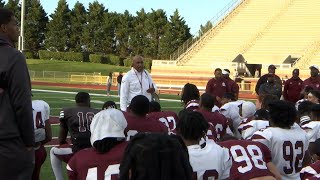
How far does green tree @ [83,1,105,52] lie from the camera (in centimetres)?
7944

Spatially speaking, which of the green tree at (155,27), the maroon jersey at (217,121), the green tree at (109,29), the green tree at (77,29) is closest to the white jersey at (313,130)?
the maroon jersey at (217,121)

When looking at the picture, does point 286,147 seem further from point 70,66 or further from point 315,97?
point 70,66

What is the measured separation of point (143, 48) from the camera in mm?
76875

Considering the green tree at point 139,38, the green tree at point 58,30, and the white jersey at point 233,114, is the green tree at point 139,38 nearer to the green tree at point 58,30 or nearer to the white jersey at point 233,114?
the green tree at point 58,30

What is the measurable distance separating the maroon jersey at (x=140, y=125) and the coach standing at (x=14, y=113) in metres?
1.67

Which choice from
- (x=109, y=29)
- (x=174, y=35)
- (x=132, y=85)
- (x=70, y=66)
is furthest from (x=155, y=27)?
(x=132, y=85)

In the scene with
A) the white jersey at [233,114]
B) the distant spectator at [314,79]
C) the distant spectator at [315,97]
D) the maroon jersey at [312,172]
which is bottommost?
the maroon jersey at [312,172]

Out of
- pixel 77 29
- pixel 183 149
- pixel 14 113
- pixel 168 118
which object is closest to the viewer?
pixel 183 149

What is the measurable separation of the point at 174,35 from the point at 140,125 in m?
68.6

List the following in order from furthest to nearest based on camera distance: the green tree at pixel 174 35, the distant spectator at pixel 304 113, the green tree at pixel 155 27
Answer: the green tree at pixel 155 27 → the green tree at pixel 174 35 → the distant spectator at pixel 304 113

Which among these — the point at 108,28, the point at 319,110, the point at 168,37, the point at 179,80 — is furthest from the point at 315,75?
the point at 108,28

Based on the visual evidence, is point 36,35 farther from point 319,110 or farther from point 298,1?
point 319,110

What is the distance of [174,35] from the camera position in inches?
2918

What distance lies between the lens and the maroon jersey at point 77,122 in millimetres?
6892
